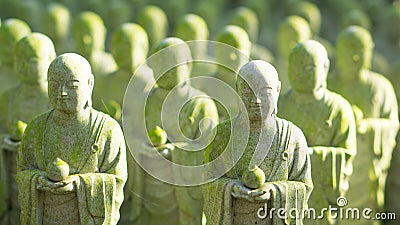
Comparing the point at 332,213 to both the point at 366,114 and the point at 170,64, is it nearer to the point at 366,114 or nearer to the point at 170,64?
the point at 366,114

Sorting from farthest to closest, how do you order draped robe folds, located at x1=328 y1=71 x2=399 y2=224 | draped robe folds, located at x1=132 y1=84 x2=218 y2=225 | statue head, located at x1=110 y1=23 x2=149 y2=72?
1. statue head, located at x1=110 y1=23 x2=149 y2=72
2. draped robe folds, located at x1=328 y1=71 x2=399 y2=224
3. draped robe folds, located at x1=132 y1=84 x2=218 y2=225

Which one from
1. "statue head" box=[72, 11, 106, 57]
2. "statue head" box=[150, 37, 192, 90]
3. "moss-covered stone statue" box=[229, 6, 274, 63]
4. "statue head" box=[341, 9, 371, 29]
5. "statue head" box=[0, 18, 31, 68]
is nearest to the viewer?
"statue head" box=[150, 37, 192, 90]

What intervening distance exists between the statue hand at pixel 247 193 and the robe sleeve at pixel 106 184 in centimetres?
101

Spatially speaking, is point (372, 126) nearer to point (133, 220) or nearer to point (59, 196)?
point (133, 220)

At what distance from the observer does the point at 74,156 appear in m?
8.51

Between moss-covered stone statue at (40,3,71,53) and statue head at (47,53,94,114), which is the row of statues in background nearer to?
statue head at (47,53,94,114)

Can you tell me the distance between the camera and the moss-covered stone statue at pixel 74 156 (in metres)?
8.39

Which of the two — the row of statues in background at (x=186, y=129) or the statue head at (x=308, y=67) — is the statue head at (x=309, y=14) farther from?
the statue head at (x=308, y=67)

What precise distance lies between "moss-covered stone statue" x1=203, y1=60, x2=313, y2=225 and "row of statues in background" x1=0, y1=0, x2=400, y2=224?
1cm

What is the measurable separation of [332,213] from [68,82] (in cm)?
319

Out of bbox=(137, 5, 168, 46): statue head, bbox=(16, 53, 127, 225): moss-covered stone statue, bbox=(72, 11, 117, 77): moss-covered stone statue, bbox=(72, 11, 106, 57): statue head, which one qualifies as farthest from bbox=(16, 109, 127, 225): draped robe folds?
bbox=(137, 5, 168, 46): statue head

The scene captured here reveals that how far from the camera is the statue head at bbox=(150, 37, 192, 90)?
1034 centimetres

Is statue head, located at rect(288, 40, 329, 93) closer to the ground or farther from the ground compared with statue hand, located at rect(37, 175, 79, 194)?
farther from the ground

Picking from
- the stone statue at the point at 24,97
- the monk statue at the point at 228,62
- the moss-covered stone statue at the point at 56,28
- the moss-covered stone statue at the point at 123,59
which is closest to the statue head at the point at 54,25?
the moss-covered stone statue at the point at 56,28
